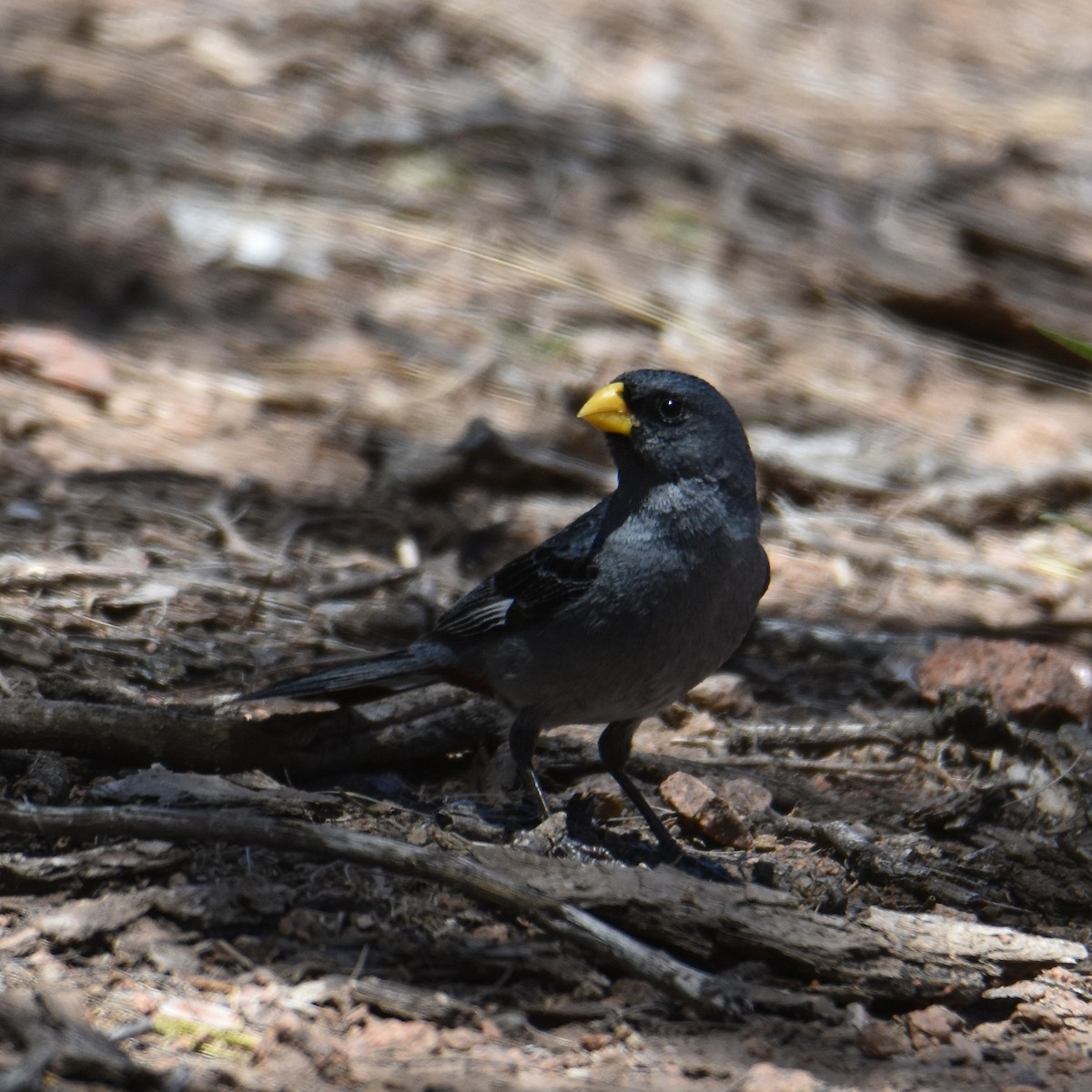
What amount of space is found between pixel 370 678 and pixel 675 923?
1.40 metres

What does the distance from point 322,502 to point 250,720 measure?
86.0 inches

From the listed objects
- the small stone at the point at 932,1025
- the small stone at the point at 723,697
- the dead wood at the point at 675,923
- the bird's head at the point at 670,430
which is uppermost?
the bird's head at the point at 670,430

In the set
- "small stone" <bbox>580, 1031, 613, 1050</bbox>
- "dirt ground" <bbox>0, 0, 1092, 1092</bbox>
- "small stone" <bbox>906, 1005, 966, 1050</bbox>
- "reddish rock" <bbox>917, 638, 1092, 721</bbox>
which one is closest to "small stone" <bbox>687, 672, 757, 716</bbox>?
"dirt ground" <bbox>0, 0, 1092, 1092</bbox>

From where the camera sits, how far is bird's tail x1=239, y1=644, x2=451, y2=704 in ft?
14.1

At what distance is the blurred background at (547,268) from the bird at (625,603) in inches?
60.1

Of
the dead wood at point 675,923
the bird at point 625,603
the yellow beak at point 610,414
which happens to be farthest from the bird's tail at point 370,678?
the yellow beak at point 610,414

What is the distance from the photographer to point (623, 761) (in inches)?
176

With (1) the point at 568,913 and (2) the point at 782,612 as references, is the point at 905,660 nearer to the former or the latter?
(2) the point at 782,612

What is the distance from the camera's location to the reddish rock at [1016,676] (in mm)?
5027

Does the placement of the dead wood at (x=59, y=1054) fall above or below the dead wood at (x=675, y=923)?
above

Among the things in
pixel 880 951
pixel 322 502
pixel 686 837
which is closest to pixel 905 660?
pixel 686 837

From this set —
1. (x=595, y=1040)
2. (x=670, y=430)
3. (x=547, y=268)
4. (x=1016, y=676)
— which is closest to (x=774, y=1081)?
(x=595, y=1040)

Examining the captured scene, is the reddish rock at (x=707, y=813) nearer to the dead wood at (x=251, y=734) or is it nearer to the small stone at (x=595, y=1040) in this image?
the dead wood at (x=251, y=734)

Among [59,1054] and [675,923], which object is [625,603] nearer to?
[675,923]
